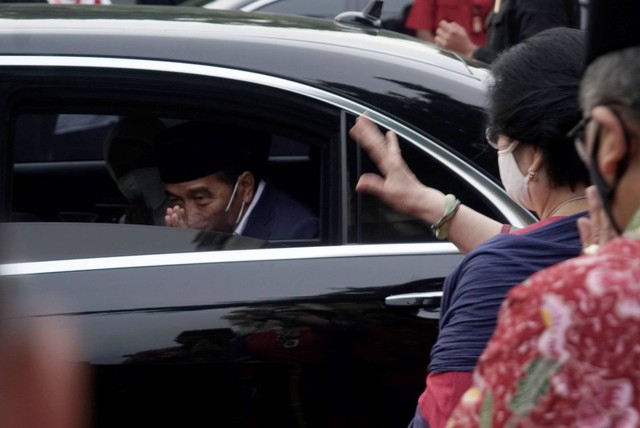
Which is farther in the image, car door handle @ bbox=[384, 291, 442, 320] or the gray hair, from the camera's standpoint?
car door handle @ bbox=[384, 291, 442, 320]

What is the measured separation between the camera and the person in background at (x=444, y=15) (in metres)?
6.19

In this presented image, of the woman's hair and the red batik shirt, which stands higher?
the woman's hair

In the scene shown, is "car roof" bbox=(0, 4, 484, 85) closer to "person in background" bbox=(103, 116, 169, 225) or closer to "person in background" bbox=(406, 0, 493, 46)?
"person in background" bbox=(103, 116, 169, 225)

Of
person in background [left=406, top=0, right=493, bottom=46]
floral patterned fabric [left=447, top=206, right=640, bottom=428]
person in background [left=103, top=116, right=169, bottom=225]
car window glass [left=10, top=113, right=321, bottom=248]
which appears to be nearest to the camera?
floral patterned fabric [left=447, top=206, right=640, bottom=428]

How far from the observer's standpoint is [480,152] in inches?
112

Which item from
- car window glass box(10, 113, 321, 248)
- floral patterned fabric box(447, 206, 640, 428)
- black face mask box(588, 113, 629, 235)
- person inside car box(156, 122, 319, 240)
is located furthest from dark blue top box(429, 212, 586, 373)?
person inside car box(156, 122, 319, 240)

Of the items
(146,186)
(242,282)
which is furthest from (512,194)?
(146,186)

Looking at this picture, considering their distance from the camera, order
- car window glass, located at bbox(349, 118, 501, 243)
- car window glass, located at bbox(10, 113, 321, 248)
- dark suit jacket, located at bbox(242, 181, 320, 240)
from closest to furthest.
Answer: car window glass, located at bbox(349, 118, 501, 243)
dark suit jacket, located at bbox(242, 181, 320, 240)
car window glass, located at bbox(10, 113, 321, 248)

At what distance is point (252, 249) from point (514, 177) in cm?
86

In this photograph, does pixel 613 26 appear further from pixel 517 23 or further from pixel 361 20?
pixel 517 23

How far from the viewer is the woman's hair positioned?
6.81 ft

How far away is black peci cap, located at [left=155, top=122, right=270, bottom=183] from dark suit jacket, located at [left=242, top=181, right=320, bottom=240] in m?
0.10

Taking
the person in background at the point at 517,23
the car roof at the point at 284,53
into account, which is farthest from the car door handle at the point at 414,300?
the person in background at the point at 517,23

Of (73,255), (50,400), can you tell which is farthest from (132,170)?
(50,400)
